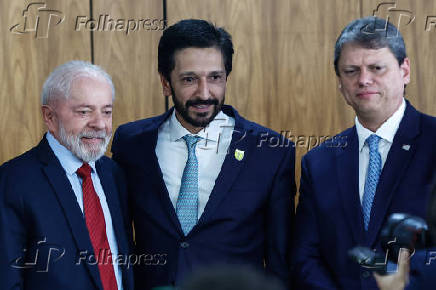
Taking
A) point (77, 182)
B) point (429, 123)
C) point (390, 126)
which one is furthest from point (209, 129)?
point (429, 123)

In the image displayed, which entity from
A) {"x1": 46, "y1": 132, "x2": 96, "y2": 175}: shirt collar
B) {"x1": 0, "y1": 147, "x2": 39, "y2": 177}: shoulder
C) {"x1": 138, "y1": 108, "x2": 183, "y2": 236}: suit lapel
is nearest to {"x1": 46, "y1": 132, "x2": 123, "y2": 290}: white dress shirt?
{"x1": 46, "y1": 132, "x2": 96, "y2": 175}: shirt collar

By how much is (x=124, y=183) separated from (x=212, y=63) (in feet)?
1.84

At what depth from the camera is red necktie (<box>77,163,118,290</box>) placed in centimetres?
236

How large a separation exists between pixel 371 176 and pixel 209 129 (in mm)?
638

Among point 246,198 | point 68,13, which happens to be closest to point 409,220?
point 246,198

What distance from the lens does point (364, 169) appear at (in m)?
2.51

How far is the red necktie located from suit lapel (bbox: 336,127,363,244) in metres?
0.83

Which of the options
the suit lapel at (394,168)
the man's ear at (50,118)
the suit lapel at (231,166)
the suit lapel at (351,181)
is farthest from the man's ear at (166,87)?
the suit lapel at (394,168)

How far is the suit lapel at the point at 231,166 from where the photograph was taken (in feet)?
8.42

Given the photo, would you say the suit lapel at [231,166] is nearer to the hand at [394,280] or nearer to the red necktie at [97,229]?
the red necktie at [97,229]

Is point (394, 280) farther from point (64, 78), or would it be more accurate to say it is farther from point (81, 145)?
point (64, 78)

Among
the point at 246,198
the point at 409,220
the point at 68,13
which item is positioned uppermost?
the point at 68,13

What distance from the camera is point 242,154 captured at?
2.64 metres

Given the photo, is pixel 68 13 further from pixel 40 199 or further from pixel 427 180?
pixel 427 180
